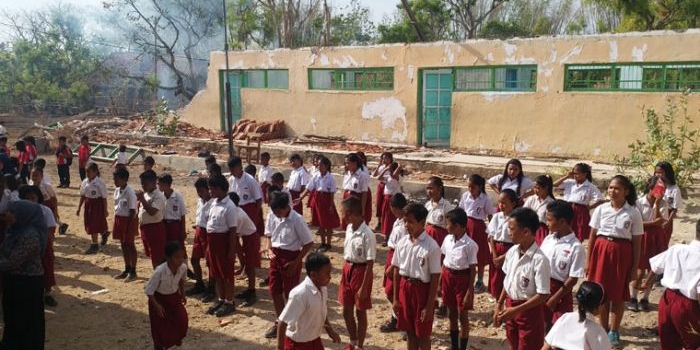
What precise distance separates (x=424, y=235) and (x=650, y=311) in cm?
305

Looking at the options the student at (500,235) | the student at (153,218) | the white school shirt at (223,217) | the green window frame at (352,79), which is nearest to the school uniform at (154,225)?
the student at (153,218)

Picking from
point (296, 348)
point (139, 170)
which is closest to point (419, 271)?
point (296, 348)

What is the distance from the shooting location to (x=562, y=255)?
4.23 metres

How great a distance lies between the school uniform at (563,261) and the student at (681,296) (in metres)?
0.55

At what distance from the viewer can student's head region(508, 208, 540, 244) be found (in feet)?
12.6

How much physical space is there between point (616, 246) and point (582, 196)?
70.4 inches

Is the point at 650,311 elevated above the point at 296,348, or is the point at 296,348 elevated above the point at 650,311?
the point at 296,348

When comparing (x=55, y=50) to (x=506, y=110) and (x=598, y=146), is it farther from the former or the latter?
(x=598, y=146)

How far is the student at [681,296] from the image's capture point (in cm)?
380

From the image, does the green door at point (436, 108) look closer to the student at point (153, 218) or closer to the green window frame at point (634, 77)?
the green window frame at point (634, 77)

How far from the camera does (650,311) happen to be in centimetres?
588

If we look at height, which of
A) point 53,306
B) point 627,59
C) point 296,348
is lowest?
point 53,306

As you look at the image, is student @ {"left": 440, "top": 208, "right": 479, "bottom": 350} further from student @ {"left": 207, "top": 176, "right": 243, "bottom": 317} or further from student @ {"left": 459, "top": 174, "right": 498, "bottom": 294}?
student @ {"left": 207, "top": 176, "right": 243, "bottom": 317}

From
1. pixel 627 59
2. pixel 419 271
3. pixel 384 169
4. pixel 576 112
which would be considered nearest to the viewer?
pixel 419 271
